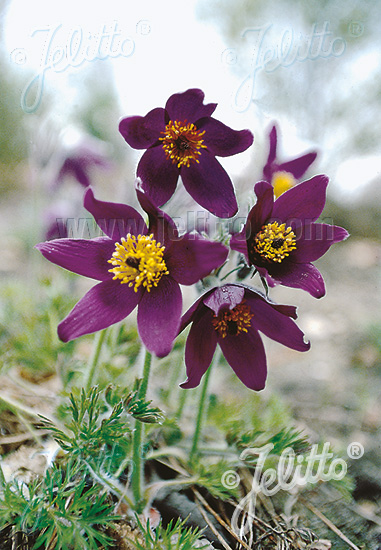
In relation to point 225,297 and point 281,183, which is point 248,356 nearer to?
point 225,297

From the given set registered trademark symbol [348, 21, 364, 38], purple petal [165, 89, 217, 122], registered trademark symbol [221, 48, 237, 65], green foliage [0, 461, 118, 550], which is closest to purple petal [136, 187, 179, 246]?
purple petal [165, 89, 217, 122]

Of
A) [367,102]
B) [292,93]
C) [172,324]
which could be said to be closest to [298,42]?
[292,93]

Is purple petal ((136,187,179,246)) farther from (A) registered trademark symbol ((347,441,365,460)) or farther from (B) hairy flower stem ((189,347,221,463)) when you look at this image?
(A) registered trademark symbol ((347,441,365,460))

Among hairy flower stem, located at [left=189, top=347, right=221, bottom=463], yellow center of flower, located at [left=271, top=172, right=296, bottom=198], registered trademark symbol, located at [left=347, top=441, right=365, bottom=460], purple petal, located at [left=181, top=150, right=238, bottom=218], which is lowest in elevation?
registered trademark symbol, located at [left=347, top=441, right=365, bottom=460]

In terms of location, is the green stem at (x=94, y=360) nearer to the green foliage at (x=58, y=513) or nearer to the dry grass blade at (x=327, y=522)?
the green foliage at (x=58, y=513)

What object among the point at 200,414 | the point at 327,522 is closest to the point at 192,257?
the point at 200,414

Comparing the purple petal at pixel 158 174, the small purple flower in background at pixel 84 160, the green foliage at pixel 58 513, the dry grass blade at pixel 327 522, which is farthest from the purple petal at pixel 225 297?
the small purple flower in background at pixel 84 160
